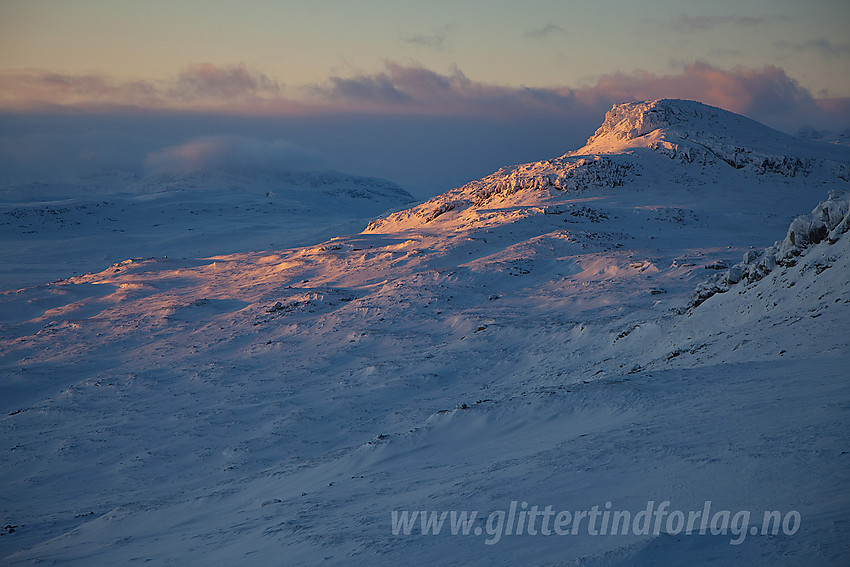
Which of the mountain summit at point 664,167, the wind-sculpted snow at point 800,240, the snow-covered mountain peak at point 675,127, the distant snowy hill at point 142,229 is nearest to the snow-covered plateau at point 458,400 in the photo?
the wind-sculpted snow at point 800,240

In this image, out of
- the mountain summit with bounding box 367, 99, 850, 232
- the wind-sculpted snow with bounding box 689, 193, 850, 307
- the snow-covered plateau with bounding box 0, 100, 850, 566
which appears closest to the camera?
the snow-covered plateau with bounding box 0, 100, 850, 566

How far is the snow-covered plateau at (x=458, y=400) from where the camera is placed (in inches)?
253

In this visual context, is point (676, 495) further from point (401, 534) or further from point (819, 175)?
point (819, 175)

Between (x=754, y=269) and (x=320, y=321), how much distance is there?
16.9 meters

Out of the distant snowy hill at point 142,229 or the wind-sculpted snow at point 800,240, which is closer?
the wind-sculpted snow at point 800,240

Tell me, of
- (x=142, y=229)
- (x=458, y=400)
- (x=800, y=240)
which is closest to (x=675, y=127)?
(x=800, y=240)

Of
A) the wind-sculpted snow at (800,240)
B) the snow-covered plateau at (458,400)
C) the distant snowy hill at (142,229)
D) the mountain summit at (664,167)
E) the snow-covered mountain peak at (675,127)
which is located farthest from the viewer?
the distant snowy hill at (142,229)

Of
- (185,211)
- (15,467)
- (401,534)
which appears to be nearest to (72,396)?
(15,467)

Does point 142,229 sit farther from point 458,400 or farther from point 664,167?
point 458,400

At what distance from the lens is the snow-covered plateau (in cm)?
642

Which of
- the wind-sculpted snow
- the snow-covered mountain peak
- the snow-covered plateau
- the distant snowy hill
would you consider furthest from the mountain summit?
the wind-sculpted snow

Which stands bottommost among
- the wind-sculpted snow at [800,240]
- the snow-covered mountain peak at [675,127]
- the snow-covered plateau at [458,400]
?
the snow-covered plateau at [458,400]

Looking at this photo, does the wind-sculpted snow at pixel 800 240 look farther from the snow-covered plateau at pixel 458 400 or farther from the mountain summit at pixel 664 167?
the mountain summit at pixel 664 167

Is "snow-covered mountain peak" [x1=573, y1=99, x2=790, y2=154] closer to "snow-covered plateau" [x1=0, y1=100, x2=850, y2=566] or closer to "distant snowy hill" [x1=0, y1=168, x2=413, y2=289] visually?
"snow-covered plateau" [x1=0, y1=100, x2=850, y2=566]
